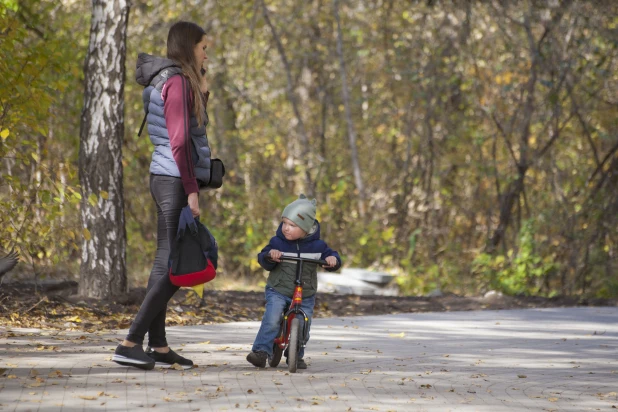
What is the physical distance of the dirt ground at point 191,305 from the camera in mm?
8586

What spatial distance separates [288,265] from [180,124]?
1305mm

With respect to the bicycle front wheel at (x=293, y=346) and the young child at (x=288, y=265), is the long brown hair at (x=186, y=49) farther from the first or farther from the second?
the bicycle front wheel at (x=293, y=346)

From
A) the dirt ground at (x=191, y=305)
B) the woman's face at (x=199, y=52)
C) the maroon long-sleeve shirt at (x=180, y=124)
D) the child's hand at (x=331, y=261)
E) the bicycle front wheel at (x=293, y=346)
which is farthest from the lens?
the dirt ground at (x=191, y=305)

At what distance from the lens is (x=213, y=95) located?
18.3 m

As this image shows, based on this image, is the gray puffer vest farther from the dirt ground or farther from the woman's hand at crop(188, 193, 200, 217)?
the dirt ground

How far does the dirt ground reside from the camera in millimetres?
8586

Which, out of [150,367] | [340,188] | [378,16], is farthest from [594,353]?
[378,16]

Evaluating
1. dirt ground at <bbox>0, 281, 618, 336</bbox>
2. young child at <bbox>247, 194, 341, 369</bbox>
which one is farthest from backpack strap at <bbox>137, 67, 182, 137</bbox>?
dirt ground at <bbox>0, 281, 618, 336</bbox>

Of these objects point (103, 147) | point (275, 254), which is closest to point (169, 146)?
point (275, 254)

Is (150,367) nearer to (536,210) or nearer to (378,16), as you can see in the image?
(536,210)

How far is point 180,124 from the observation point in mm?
5883

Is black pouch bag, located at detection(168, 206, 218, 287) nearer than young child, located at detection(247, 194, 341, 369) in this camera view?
Yes

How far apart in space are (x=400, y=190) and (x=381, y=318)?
6.90 meters

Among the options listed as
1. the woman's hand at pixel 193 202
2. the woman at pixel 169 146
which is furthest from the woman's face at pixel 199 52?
the woman's hand at pixel 193 202
